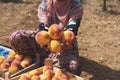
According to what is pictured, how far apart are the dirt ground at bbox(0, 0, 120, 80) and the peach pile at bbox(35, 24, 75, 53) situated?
1096 mm

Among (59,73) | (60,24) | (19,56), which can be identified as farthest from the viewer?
(60,24)

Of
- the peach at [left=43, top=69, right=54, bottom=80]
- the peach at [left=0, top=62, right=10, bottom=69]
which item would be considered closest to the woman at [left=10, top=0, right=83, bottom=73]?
the peach at [left=0, top=62, right=10, bottom=69]

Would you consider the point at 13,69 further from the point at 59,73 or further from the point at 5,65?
the point at 59,73

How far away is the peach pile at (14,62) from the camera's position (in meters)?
3.75

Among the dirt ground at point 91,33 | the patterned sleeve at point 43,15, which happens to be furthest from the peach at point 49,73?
the dirt ground at point 91,33

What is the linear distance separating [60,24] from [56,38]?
0.73 metres

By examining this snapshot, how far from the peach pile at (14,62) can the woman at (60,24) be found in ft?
0.32

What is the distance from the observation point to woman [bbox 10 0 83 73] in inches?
153

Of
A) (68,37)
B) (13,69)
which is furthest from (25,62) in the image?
(68,37)

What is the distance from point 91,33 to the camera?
5.88 m

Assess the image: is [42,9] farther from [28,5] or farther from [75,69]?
[28,5]

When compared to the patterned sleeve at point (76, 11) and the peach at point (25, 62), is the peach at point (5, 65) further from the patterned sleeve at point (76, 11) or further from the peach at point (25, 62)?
the patterned sleeve at point (76, 11)

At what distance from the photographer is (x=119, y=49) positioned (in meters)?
5.21

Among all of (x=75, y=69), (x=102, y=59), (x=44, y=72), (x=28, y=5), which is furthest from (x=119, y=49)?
(x=28, y=5)
